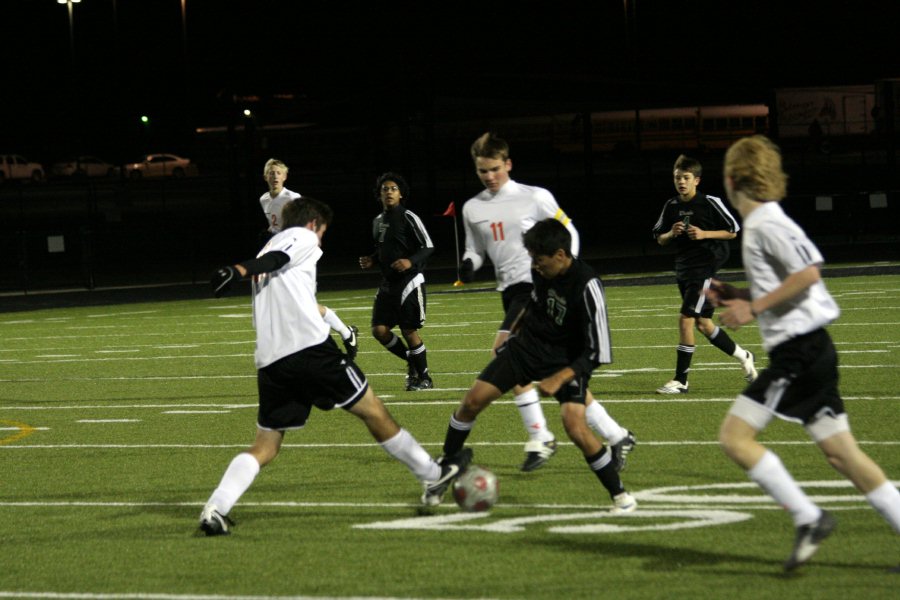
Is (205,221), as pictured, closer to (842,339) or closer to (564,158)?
(564,158)

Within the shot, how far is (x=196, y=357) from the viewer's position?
1706cm

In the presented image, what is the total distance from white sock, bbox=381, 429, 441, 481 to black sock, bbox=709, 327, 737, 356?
503 cm

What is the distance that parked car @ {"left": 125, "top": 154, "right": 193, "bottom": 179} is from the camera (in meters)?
66.6

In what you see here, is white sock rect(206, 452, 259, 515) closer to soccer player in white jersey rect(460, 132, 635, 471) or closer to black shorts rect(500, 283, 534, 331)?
soccer player in white jersey rect(460, 132, 635, 471)

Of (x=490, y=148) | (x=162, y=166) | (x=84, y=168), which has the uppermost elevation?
(x=84, y=168)

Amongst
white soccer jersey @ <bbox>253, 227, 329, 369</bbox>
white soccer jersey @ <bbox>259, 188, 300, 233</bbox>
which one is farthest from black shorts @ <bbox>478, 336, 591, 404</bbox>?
white soccer jersey @ <bbox>259, 188, 300, 233</bbox>

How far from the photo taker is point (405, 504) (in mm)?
7848

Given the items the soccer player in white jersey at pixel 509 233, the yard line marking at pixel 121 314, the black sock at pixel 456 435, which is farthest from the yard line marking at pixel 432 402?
the yard line marking at pixel 121 314

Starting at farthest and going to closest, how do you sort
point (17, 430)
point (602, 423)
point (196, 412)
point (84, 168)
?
point (84, 168) < point (196, 412) < point (17, 430) < point (602, 423)

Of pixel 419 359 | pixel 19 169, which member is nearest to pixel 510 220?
pixel 419 359

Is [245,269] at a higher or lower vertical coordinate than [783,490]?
higher

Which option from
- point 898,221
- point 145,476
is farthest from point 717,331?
point 898,221

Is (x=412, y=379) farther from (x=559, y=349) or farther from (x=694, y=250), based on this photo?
(x=559, y=349)

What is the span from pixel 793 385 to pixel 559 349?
1860mm
